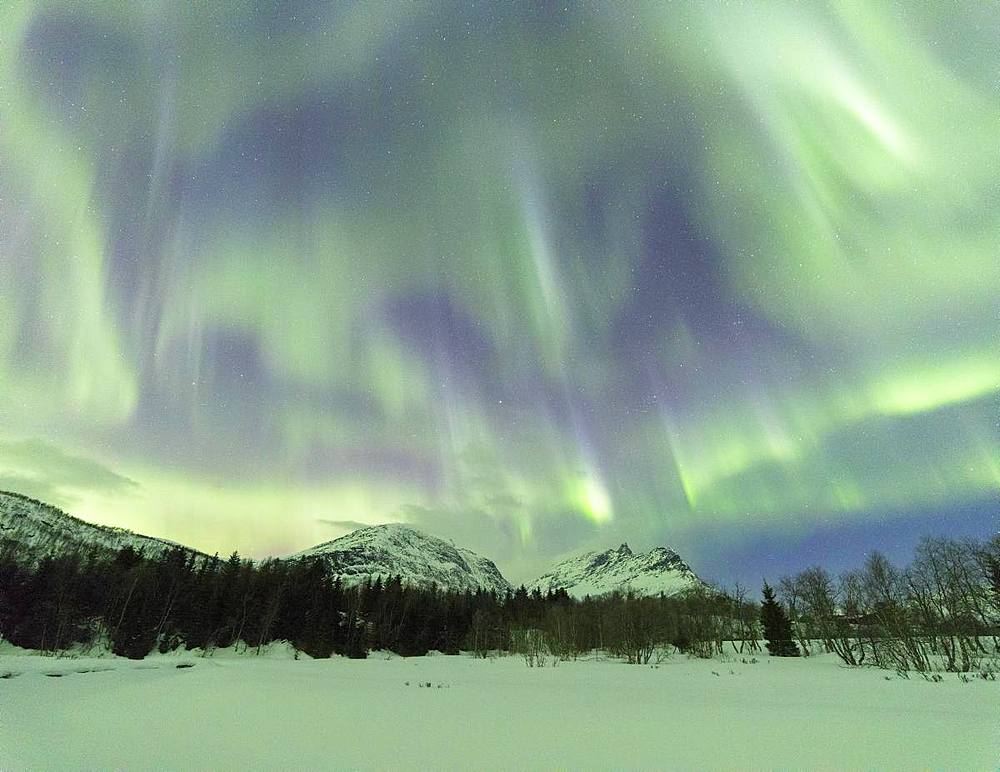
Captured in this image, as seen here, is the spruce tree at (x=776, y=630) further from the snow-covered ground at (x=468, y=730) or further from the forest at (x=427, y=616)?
the snow-covered ground at (x=468, y=730)

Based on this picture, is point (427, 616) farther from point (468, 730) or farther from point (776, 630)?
point (468, 730)

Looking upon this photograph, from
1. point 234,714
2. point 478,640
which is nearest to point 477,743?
point 234,714

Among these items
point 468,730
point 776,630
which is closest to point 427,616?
point 776,630

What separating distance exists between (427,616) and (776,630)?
6728 centimetres

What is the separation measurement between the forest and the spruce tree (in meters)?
0.24

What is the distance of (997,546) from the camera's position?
232 ft

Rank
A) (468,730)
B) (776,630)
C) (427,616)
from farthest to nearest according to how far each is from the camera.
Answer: (427,616)
(776,630)
(468,730)

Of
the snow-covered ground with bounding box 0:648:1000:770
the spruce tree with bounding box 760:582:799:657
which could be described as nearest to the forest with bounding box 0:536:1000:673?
the spruce tree with bounding box 760:582:799:657

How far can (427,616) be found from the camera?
3964 inches

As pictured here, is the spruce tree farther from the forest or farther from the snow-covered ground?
the snow-covered ground

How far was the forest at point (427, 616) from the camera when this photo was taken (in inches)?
2304

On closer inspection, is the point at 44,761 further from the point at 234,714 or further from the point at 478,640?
the point at 478,640

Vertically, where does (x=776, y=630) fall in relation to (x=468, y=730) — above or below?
above

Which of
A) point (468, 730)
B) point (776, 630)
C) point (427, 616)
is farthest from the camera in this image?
point (427, 616)
